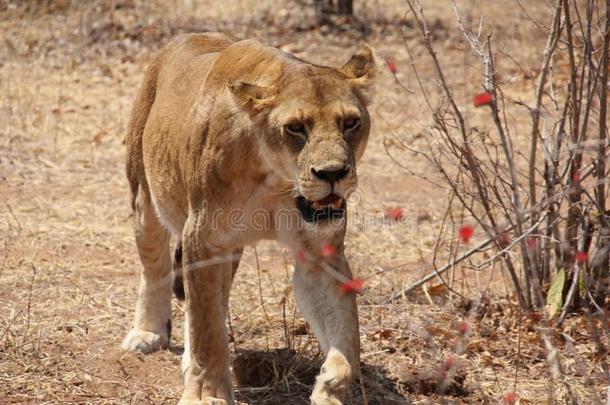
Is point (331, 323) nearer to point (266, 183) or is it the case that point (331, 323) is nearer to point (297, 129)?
point (266, 183)

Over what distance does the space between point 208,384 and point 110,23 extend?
9635 millimetres

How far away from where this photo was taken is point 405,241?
7676 millimetres

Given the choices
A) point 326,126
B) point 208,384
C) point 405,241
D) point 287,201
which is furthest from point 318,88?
point 405,241

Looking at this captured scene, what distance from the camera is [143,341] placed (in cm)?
551

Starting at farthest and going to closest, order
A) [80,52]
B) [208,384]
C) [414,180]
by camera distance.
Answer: [80,52] → [414,180] → [208,384]

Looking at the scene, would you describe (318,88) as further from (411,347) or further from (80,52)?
(80,52)

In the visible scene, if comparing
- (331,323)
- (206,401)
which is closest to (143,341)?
(206,401)

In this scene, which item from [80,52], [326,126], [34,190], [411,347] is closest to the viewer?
[326,126]

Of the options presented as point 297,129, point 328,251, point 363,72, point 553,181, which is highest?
point 363,72

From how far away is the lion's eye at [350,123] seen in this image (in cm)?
422

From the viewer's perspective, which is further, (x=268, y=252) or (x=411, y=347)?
(x=268, y=252)

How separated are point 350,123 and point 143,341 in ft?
6.29

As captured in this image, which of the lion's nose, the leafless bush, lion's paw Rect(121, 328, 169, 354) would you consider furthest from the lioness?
the leafless bush

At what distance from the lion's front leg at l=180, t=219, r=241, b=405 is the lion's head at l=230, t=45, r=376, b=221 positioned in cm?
52
